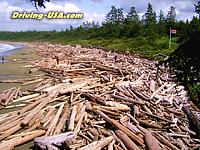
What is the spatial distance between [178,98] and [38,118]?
7.80 m

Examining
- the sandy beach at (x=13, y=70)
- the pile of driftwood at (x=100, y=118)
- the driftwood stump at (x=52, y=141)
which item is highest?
the driftwood stump at (x=52, y=141)

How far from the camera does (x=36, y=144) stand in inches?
365

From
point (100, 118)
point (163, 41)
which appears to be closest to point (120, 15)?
point (163, 41)

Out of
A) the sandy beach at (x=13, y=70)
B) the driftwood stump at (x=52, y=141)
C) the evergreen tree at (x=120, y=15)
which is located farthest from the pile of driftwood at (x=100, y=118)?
the evergreen tree at (x=120, y=15)

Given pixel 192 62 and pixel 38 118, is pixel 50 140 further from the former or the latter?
pixel 192 62

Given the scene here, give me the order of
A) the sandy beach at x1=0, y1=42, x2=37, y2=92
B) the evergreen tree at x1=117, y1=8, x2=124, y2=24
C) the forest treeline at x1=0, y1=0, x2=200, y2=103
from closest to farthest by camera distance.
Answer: the forest treeline at x1=0, y1=0, x2=200, y2=103 < the sandy beach at x1=0, y1=42, x2=37, y2=92 < the evergreen tree at x1=117, y1=8, x2=124, y2=24

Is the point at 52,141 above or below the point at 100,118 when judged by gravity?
above

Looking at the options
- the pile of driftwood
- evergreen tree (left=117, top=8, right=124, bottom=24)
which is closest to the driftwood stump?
the pile of driftwood

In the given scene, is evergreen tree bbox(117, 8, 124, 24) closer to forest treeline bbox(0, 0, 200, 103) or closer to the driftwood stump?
forest treeline bbox(0, 0, 200, 103)

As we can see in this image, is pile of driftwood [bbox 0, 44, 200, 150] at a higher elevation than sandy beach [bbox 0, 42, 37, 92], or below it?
higher

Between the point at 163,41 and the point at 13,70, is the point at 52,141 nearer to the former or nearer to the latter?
the point at 13,70

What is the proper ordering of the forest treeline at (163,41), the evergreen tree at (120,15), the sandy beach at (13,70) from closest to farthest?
the forest treeline at (163,41) < the sandy beach at (13,70) < the evergreen tree at (120,15)

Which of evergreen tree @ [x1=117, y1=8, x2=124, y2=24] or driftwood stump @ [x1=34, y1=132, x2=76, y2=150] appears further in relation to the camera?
evergreen tree @ [x1=117, y1=8, x2=124, y2=24]

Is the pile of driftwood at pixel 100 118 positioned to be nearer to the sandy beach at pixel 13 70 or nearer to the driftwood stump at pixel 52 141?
the driftwood stump at pixel 52 141
